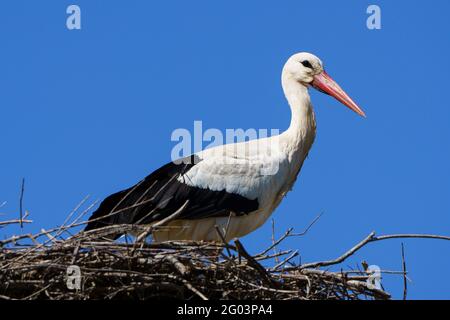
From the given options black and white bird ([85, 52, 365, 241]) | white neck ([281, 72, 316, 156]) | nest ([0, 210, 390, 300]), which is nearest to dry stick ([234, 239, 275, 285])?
nest ([0, 210, 390, 300])

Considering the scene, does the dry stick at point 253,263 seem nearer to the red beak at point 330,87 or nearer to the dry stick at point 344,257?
the dry stick at point 344,257

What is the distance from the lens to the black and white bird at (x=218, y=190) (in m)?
9.51

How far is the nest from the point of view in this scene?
25.4ft

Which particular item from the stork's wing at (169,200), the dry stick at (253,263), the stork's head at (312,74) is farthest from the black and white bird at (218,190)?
the dry stick at (253,263)

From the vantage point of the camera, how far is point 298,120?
34.0 feet

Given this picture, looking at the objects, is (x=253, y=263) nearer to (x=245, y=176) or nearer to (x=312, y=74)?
(x=245, y=176)

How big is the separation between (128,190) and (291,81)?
178 cm

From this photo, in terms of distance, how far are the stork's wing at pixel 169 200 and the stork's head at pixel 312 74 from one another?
1210 millimetres

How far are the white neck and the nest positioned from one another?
209 centimetres

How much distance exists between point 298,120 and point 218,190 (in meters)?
0.97

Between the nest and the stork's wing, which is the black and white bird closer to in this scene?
the stork's wing

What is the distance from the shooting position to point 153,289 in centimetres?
789
